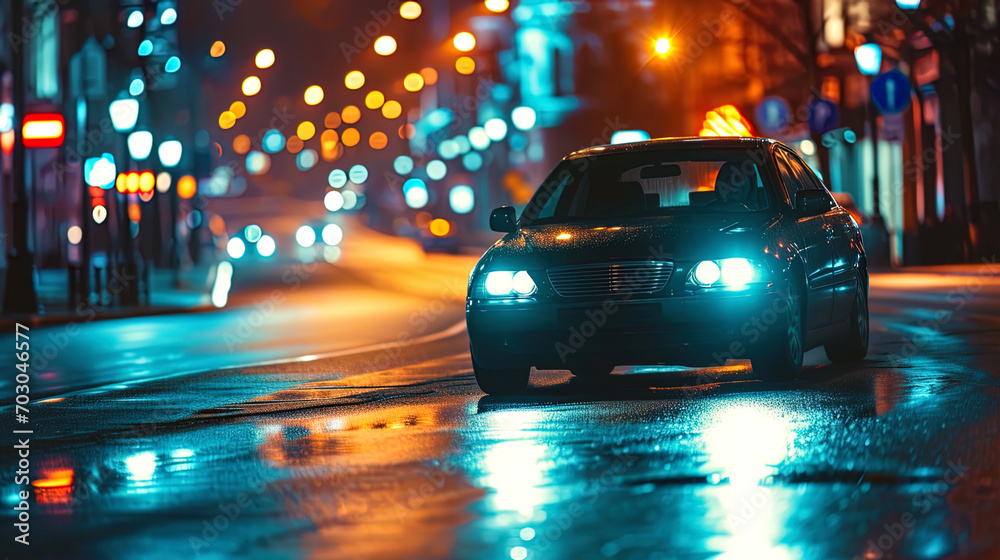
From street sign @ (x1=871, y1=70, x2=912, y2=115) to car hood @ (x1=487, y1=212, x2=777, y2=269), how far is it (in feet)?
77.6

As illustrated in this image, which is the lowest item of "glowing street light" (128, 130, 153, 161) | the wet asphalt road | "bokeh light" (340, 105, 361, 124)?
the wet asphalt road

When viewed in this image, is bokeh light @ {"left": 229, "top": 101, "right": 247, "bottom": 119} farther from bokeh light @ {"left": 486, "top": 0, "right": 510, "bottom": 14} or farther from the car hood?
the car hood

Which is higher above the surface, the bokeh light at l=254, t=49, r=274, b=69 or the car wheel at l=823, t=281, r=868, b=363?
the bokeh light at l=254, t=49, r=274, b=69

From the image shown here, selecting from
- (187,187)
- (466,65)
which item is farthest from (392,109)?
(187,187)

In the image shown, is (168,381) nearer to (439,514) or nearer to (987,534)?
(439,514)

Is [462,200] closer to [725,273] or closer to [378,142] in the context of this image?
[378,142]

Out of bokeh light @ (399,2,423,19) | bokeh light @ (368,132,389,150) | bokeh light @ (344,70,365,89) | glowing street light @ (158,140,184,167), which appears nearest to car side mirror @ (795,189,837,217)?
bokeh light @ (399,2,423,19)

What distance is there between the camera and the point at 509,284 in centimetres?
1062

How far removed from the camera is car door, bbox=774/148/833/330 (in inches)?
443

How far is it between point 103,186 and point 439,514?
25.5 metres

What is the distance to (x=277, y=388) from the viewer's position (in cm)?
1268

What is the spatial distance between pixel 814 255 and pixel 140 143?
24.5 meters

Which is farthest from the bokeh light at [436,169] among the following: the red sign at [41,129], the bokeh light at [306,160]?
the red sign at [41,129]

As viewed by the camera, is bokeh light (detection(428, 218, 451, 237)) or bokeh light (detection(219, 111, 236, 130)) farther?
bokeh light (detection(219, 111, 236, 130))
